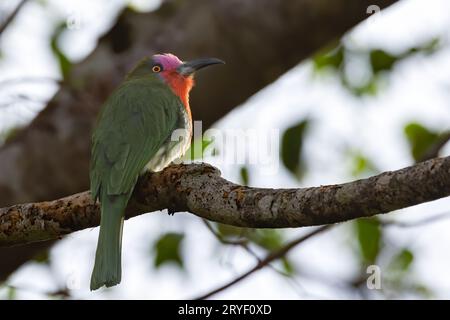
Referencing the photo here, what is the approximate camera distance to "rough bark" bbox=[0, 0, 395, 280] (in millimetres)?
5113

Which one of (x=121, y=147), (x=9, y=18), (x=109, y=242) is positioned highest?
(x=9, y=18)

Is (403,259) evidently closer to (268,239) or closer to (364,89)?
(268,239)

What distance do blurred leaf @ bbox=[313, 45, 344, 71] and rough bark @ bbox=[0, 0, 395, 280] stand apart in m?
0.89

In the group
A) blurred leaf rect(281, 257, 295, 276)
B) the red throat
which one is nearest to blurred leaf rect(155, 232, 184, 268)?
blurred leaf rect(281, 257, 295, 276)

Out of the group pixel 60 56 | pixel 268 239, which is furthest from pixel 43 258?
pixel 268 239

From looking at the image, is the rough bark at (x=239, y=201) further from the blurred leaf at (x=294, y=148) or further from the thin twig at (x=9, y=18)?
the thin twig at (x=9, y=18)

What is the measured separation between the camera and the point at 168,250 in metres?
5.41

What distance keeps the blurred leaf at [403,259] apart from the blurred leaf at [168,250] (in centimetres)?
115

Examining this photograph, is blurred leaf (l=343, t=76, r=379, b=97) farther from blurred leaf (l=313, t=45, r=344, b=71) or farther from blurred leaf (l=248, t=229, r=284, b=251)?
blurred leaf (l=248, t=229, r=284, b=251)

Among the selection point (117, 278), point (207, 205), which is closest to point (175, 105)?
point (117, 278)

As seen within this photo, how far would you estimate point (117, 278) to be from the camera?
12.6 feet

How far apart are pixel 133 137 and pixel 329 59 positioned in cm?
226

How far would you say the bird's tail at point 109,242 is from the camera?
12.6 ft
